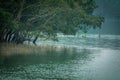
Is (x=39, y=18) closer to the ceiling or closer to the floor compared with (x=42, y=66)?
closer to the ceiling

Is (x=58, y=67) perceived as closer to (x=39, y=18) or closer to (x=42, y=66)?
(x=42, y=66)

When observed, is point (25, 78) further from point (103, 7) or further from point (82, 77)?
point (103, 7)

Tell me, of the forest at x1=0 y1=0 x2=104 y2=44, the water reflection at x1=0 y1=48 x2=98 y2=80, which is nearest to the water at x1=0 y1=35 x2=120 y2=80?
the water reflection at x1=0 y1=48 x2=98 y2=80

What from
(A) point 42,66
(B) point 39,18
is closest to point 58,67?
(A) point 42,66

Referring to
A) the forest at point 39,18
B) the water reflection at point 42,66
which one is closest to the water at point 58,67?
the water reflection at point 42,66

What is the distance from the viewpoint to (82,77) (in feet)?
79.9

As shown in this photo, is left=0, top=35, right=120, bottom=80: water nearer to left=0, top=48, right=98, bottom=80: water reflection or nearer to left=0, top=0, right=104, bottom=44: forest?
left=0, top=48, right=98, bottom=80: water reflection

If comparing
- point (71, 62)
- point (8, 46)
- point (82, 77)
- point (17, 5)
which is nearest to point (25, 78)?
point (82, 77)

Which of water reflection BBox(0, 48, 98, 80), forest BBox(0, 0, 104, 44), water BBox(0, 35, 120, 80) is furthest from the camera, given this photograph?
forest BBox(0, 0, 104, 44)

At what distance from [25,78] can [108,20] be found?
428 ft

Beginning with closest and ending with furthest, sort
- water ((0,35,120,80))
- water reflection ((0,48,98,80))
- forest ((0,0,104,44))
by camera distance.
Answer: water ((0,35,120,80)) < water reflection ((0,48,98,80)) < forest ((0,0,104,44))

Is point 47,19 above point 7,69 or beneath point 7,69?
above

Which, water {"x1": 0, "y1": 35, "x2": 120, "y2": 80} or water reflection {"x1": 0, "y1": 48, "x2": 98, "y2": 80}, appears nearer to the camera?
water {"x1": 0, "y1": 35, "x2": 120, "y2": 80}

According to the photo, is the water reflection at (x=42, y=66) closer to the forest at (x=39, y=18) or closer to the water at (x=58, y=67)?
the water at (x=58, y=67)
